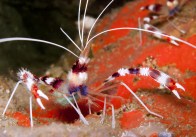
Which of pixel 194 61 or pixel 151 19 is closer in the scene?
pixel 194 61

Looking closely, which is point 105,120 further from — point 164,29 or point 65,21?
point 65,21

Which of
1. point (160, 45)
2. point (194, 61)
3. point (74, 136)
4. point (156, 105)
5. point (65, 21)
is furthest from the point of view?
point (65, 21)

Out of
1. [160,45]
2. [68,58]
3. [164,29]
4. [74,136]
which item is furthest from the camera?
[68,58]

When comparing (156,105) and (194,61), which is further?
(194,61)

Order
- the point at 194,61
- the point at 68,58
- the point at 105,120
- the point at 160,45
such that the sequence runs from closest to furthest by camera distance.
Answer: the point at 105,120 → the point at 194,61 → the point at 160,45 → the point at 68,58

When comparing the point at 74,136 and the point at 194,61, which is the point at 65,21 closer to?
the point at 194,61

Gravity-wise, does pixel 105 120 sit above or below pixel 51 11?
below

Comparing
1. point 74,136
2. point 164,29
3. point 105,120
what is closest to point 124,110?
point 105,120

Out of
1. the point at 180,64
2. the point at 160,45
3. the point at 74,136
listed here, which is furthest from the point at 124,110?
the point at 160,45

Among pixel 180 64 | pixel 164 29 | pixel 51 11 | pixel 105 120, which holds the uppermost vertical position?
pixel 51 11
